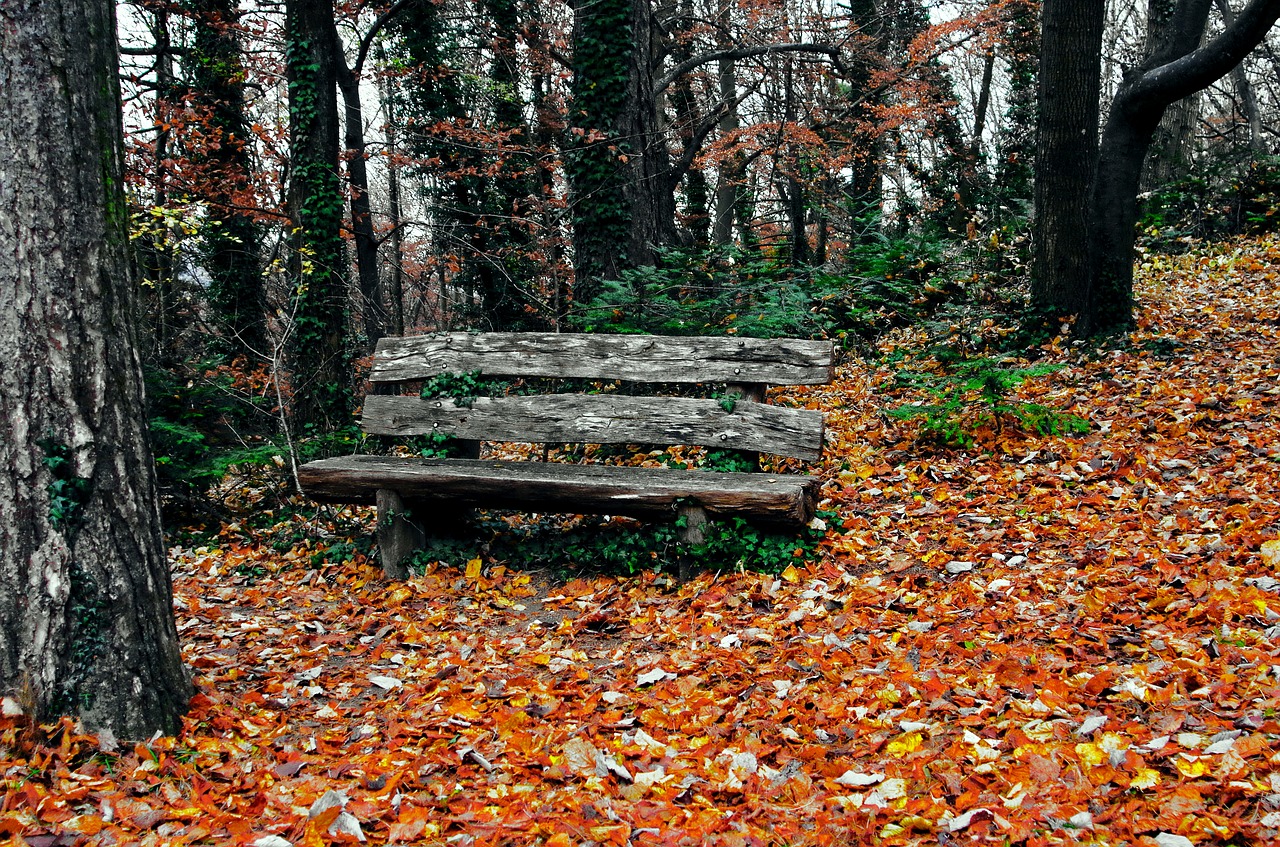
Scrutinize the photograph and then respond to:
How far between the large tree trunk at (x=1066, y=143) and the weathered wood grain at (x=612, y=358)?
3966 mm

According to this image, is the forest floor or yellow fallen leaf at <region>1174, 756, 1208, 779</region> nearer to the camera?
yellow fallen leaf at <region>1174, 756, 1208, 779</region>

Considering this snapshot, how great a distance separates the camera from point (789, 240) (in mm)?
16828

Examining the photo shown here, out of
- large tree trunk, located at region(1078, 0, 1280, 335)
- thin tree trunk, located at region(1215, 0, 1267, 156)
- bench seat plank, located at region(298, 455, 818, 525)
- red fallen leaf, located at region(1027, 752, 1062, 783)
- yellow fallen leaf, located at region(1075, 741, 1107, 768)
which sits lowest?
red fallen leaf, located at region(1027, 752, 1062, 783)

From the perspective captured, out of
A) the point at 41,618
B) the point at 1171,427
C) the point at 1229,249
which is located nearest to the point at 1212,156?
the point at 1229,249

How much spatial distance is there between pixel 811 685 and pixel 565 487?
6.18 feet

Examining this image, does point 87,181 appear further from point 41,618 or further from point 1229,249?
point 1229,249

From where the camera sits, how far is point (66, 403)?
9.43ft

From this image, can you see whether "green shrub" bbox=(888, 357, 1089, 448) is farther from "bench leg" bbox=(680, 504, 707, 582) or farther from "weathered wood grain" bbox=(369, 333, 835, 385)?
"bench leg" bbox=(680, 504, 707, 582)

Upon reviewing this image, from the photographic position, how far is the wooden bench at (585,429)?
478 cm

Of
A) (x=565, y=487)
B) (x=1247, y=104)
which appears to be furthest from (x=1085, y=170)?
(x=1247, y=104)

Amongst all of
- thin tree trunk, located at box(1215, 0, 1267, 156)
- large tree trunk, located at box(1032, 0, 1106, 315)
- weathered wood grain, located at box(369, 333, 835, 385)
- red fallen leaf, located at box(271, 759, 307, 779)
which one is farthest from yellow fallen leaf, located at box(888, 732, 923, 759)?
thin tree trunk, located at box(1215, 0, 1267, 156)

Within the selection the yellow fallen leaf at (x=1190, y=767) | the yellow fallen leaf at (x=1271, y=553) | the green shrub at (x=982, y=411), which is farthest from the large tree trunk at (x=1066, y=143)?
the yellow fallen leaf at (x=1190, y=767)

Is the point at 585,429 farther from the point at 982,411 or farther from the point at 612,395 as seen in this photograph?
the point at 982,411

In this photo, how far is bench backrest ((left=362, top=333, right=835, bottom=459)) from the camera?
5051 millimetres
